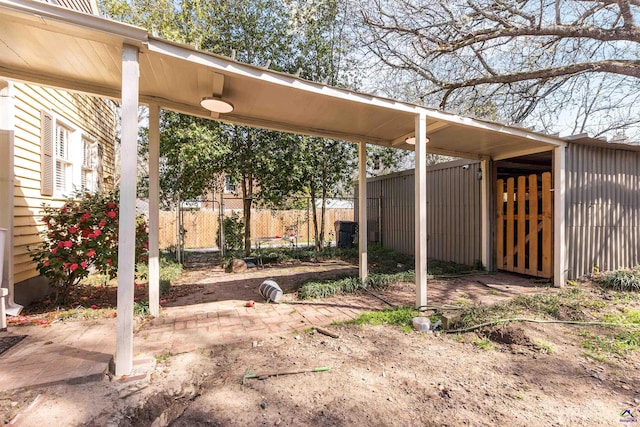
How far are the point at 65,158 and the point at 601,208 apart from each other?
34.4 ft

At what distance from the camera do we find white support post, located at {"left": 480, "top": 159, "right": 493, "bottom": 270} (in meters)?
6.69

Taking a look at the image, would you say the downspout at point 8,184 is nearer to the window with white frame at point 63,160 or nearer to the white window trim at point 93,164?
the window with white frame at point 63,160

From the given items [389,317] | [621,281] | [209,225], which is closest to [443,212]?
[621,281]

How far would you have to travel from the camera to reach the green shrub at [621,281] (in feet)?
16.5

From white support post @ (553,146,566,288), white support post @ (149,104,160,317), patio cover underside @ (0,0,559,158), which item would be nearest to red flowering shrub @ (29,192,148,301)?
white support post @ (149,104,160,317)

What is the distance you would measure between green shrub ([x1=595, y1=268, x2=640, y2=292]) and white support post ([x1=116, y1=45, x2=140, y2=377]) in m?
7.11

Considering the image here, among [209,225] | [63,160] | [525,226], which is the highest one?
[63,160]

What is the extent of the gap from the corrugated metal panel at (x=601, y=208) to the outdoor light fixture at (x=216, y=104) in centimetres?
601

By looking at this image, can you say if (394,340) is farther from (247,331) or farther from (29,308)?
(29,308)

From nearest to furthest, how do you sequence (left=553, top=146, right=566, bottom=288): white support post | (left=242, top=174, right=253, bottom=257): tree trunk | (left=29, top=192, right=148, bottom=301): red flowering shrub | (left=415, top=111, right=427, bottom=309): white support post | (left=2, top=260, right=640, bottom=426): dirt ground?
(left=2, top=260, right=640, bottom=426): dirt ground, (left=29, top=192, right=148, bottom=301): red flowering shrub, (left=415, top=111, right=427, bottom=309): white support post, (left=553, top=146, right=566, bottom=288): white support post, (left=242, top=174, right=253, bottom=257): tree trunk

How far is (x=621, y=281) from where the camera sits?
510cm

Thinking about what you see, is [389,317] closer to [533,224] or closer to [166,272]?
[533,224]

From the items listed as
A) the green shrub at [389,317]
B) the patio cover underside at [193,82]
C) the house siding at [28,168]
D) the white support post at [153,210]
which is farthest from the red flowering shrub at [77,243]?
the green shrub at [389,317]

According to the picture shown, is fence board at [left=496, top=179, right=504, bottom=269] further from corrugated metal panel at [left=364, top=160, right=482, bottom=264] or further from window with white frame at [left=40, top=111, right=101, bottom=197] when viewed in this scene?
window with white frame at [left=40, top=111, right=101, bottom=197]
